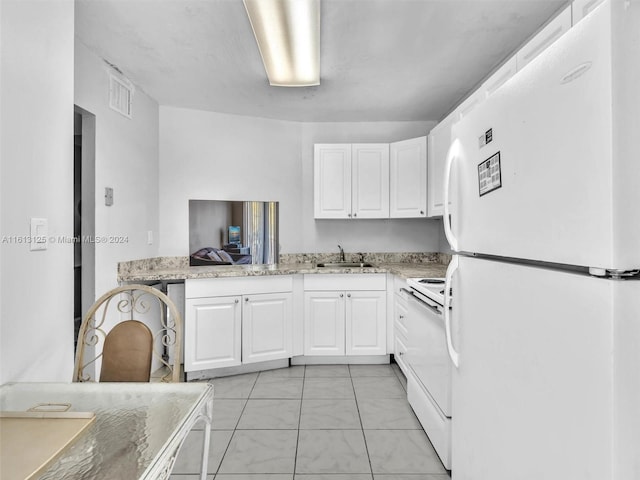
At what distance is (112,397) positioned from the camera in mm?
942

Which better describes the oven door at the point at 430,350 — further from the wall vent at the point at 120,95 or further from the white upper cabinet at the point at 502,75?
the wall vent at the point at 120,95

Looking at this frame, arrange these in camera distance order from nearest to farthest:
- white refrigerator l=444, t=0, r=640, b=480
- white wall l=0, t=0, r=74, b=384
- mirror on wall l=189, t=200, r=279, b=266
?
1. white refrigerator l=444, t=0, r=640, b=480
2. white wall l=0, t=0, r=74, b=384
3. mirror on wall l=189, t=200, r=279, b=266

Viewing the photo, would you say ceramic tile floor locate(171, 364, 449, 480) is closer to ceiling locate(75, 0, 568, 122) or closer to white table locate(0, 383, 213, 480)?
white table locate(0, 383, 213, 480)

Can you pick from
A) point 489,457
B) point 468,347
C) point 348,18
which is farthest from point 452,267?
point 348,18

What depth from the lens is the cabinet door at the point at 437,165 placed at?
2828mm

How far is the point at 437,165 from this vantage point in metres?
3.02

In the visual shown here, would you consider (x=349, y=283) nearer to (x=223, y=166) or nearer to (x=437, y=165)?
(x=437, y=165)

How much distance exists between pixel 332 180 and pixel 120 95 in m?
1.95

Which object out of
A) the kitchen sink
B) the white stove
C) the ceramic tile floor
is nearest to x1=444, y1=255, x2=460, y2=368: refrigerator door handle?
the white stove

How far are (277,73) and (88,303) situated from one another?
7.05 feet

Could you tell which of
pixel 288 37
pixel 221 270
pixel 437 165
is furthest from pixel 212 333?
pixel 437 165

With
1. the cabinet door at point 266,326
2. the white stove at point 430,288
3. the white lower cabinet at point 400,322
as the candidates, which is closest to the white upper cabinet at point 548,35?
the white stove at point 430,288

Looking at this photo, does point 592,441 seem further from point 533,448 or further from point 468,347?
point 468,347

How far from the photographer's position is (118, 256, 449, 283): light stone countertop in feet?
8.75
